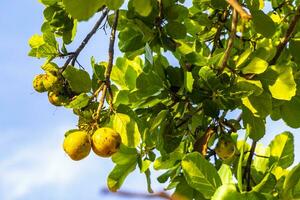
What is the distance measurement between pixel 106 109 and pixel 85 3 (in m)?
1.01

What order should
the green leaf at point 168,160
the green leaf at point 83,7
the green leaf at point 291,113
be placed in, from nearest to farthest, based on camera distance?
the green leaf at point 83,7 → the green leaf at point 291,113 → the green leaf at point 168,160

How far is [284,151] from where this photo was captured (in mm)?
2502

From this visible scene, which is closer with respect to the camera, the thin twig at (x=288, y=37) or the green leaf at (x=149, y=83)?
the green leaf at (x=149, y=83)

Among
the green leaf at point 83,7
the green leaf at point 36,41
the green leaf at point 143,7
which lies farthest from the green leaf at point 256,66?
the green leaf at point 36,41

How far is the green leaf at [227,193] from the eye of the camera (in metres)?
1.88

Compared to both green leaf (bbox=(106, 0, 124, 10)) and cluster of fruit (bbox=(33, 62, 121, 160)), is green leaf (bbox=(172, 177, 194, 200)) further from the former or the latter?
green leaf (bbox=(106, 0, 124, 10))

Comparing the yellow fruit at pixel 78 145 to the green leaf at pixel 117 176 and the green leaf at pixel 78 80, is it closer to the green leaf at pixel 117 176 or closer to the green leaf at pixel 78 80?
the green leaf at pixel 78 80

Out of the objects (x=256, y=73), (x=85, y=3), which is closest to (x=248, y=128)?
(x=256, y=73)

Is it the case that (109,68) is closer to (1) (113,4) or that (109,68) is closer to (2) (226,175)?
(2) (226,175)

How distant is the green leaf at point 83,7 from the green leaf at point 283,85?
1.09 metres

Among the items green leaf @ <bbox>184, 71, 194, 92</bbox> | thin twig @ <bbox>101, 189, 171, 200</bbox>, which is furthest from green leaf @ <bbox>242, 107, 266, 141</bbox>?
thin twig @ <bbox>101, 189, 171, 200</bbox>

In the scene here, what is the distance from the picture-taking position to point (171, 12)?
7.95 ft

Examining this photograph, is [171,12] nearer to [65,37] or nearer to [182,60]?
[182,60]

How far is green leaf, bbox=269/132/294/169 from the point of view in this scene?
98.2 inches
